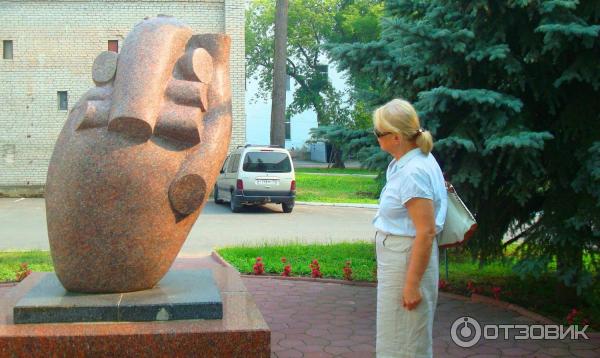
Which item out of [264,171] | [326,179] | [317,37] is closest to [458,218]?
[264,171]

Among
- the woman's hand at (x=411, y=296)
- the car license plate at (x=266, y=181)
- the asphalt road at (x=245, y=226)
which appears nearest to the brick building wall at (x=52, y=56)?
the asphalt road at (x=245, y=226)

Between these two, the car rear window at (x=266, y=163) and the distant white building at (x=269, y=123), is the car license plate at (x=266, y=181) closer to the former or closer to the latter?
the car rear window at (x=266, y=163)

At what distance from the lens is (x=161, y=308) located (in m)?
4.63

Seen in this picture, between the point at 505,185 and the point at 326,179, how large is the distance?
74.0 feet

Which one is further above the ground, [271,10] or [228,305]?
[271,10]

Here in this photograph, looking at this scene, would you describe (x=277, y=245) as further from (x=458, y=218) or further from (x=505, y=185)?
(x=458, y=218)

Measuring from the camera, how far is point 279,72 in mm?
24047

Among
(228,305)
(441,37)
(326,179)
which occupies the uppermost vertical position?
(441,37)

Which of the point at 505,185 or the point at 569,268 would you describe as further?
the point at 505,185

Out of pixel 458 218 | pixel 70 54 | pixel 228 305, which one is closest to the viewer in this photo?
pixel 458 218

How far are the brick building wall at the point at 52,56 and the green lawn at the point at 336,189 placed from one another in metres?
3.23

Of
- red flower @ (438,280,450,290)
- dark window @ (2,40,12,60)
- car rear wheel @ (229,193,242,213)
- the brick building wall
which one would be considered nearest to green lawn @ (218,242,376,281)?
red flower @ (438,280,450,290)

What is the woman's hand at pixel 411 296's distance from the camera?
3227 millimetres

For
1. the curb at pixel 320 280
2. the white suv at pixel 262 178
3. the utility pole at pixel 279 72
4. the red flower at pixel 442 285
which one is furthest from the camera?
the utility pole at pixel 279 72
